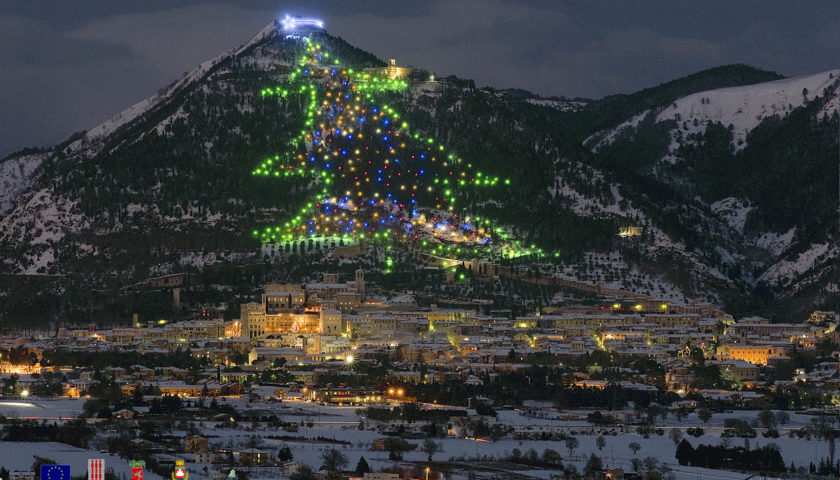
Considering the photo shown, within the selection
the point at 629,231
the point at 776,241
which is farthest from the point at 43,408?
the point at 776,241

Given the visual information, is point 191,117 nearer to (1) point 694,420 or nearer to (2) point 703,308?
(2) point 703,308

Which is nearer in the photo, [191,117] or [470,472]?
[470,472]

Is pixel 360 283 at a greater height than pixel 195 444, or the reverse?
pixel 360 283

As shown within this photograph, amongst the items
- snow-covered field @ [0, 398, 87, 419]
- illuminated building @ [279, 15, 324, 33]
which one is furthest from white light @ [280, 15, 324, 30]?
snow-covered field @ [0, 398, 87, 419]

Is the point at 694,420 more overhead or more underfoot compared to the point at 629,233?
more underfoot

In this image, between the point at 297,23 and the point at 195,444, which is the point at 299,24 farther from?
the point at 195,444

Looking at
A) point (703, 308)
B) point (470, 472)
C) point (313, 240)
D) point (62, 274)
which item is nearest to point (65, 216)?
point (62, 274)

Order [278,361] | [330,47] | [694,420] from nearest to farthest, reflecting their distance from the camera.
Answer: [694,420]
[278,361]
[330,47]
